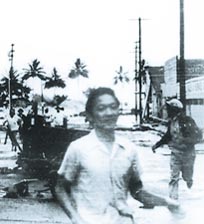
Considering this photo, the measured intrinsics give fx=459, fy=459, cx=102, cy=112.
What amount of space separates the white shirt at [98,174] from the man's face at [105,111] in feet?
0.17

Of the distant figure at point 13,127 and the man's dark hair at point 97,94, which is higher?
the man's dark hair at point 97,94

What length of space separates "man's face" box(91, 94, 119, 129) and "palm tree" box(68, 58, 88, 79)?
1.96ft

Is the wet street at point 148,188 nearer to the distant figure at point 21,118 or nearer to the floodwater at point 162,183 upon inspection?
the floodwater at point 162,183

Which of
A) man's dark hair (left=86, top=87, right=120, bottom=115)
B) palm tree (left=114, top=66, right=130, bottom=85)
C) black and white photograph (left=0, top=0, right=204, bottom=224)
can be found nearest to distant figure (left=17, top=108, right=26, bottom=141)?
black and white photograph (left=0, top=0, right=204, bottom=224)

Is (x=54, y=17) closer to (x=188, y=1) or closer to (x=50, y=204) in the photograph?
(x=188, y=1)

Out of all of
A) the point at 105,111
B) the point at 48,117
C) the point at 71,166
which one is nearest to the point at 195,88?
the point at 48,117

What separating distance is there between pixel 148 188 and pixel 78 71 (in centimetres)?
64

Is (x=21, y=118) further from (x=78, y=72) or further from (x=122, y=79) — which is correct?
(x=122, y=79)

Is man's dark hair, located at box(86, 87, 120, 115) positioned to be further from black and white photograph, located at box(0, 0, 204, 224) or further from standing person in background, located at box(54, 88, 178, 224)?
black and white photograph, located at box(0, 0, 204, 224)

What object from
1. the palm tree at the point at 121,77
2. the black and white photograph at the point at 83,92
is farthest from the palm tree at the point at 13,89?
the palm tree at the point at 121,77

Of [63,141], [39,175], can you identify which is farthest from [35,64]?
[39,175]

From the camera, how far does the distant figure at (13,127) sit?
2.25 m

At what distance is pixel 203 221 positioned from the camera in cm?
208

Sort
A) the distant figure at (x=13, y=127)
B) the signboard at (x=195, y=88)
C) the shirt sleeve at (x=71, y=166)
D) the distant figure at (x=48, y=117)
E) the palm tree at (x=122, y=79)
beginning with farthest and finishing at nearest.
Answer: the signboard at (x=195, y=88)
the distant figure at (x=13, y=127)
the distant figure at (x=48, y=117)
the palm tree at (x=122, y=79)
the shirt sleeve at (x=71, y=166)
